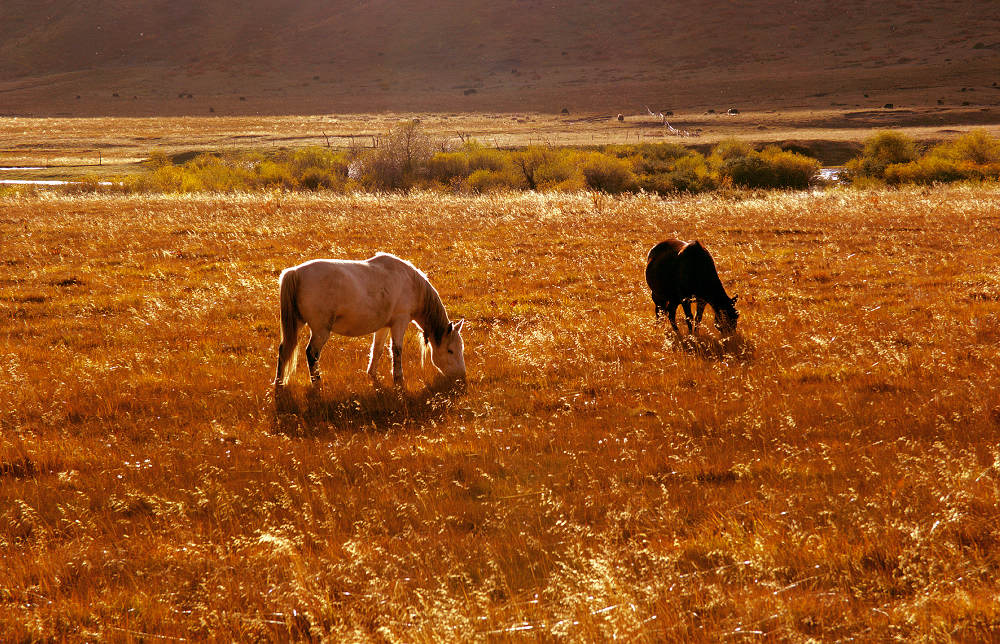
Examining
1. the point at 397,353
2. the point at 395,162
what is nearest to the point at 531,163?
the point at 395,162

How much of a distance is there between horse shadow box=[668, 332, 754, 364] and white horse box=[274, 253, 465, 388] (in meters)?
3.16

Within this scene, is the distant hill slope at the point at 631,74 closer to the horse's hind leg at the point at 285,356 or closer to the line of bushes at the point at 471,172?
the line of bushes at the point at 471,172

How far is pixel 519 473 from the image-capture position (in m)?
5.86

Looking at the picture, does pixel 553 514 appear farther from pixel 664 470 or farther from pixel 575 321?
pixel 575 321

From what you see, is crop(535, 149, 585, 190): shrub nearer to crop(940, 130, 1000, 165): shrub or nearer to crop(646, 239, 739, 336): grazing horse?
crop(940, 130, 1000, 165): shrub

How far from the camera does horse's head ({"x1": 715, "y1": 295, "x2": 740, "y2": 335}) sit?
10.6 metres

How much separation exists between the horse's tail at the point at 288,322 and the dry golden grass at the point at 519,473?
0.96ft

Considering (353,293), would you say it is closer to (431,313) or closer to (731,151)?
(431,313)

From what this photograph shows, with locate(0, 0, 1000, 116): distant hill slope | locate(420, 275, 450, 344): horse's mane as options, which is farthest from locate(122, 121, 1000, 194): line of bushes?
locate(0, 0, 1000, 116): distant hill slope

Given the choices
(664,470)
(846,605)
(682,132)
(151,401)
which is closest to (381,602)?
(846,605)

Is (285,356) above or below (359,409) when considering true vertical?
above

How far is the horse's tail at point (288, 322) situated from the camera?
8.16 m

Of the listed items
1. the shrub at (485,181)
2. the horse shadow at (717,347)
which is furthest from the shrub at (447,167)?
the horse shadow at (717,347)

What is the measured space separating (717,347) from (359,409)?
5047 millimetres
